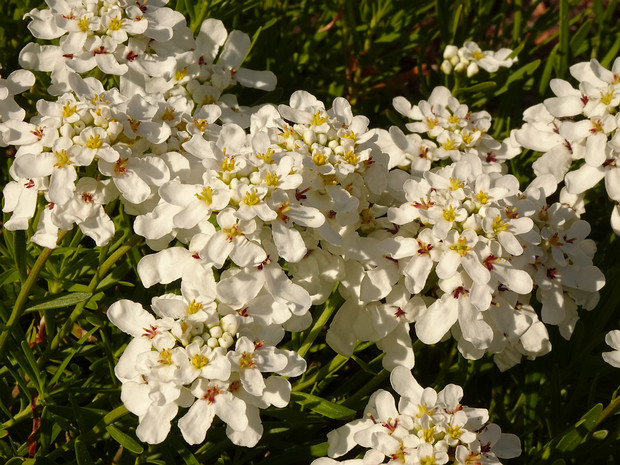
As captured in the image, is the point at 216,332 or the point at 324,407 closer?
the point at 216,332

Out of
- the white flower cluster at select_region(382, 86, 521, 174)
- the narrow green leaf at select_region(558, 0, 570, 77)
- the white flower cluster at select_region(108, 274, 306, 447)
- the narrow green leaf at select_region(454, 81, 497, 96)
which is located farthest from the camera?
the narrow green leaf at select_region(558, 0, 570, 77)

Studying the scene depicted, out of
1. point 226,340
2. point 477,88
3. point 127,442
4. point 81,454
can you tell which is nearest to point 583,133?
point 477,88

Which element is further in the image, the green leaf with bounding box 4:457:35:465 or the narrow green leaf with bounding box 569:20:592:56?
the narrow green leaf with bounding box 569:20:592:56

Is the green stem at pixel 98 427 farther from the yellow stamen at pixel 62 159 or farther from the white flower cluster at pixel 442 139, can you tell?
the white flower cluster at pixel 442 139

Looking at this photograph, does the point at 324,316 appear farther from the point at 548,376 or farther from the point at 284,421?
the point at 548,376

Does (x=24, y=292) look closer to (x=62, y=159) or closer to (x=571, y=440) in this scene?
(x=62, y=159)

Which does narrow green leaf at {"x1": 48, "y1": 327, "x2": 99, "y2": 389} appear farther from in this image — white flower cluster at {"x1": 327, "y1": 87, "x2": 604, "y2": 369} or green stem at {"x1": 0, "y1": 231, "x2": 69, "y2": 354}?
white flower cluster at {"x1": 327, "y1": 87, "x2": 604, "y2": 369}

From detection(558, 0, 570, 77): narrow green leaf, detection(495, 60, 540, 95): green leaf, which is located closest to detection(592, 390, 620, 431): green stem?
detection(495, 60, 540, 95): green leaf
